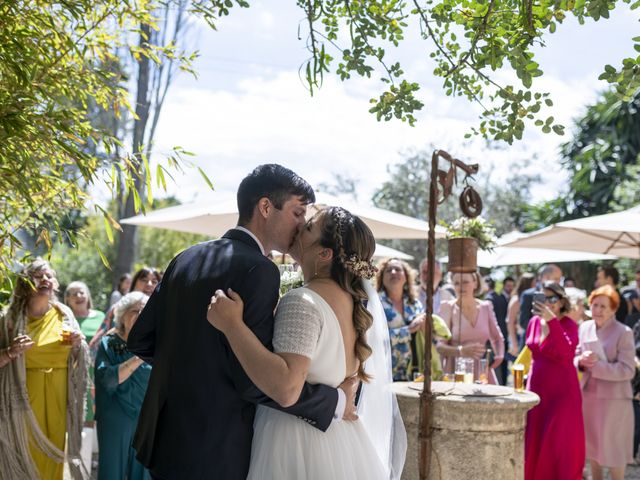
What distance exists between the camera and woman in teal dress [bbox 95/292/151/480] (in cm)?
587

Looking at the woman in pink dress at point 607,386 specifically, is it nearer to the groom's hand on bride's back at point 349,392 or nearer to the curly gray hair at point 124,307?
the curly gray hair at point 124,307

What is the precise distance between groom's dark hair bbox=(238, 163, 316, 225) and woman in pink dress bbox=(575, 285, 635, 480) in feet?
18.6

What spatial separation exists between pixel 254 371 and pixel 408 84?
170 cm

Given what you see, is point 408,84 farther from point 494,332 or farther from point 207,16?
point 494,332

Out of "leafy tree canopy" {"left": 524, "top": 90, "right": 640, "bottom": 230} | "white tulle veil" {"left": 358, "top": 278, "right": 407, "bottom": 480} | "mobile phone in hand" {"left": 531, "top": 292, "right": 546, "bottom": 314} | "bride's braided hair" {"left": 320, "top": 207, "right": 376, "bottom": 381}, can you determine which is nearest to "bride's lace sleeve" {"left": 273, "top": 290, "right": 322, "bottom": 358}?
"bride's braided hair" {"left": 320, "top": 207, "right": 376, "bottom": 381}

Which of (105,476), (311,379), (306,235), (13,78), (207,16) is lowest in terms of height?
(105,476)

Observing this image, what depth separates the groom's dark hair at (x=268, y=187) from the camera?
122 inches

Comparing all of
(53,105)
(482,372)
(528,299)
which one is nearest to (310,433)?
(53,105)

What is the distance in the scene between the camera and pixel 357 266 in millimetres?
3230

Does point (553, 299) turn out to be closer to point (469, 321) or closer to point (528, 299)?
point (469, 321)

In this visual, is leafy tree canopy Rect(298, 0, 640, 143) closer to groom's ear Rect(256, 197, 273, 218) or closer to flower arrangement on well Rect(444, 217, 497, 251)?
groom's ear Rect(256, 197, 273, 218)

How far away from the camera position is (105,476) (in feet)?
19.2

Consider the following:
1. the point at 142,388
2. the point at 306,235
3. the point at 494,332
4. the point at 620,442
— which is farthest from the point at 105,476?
the point at 620,442

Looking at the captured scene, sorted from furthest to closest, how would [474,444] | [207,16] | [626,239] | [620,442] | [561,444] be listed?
[626,239]
[620,442]
[561,444]
[474,444]
[207,16]
